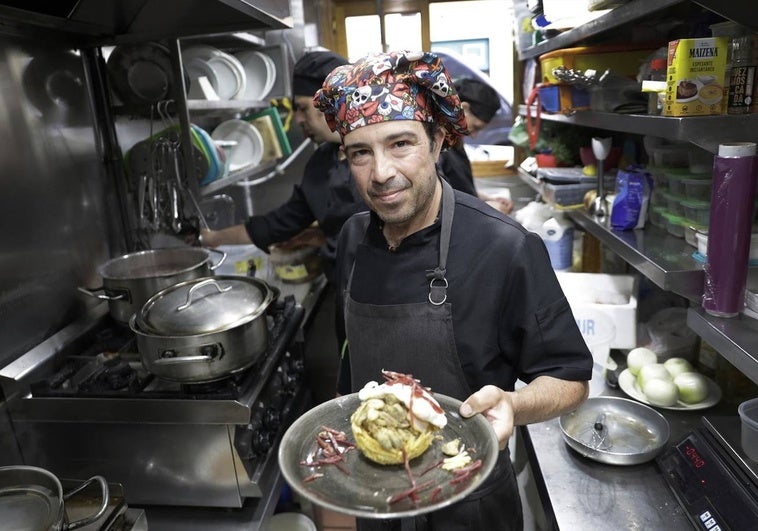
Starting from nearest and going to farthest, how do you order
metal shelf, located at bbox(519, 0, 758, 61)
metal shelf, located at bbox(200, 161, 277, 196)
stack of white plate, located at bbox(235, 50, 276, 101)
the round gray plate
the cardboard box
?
1. the round gray plate
2. metal shelf, located at bbox(519, 0, 758, 61)
3. the cardboard box
4. metal shelf, located at bbox(200, 161, 277, 196)
5. stack of white plate, located at bbox(235, 50, 276, 101)

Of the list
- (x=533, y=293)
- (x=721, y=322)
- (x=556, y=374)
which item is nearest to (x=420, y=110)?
(x=533, y=293)

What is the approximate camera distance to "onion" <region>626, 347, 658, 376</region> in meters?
1.94

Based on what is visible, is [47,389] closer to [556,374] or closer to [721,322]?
[556,374]

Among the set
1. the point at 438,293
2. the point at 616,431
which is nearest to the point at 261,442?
the point at 438,293

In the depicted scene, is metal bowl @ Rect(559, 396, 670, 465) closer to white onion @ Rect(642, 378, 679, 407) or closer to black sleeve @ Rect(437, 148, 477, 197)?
white onion @ Rect(642, 378, 679, 407)

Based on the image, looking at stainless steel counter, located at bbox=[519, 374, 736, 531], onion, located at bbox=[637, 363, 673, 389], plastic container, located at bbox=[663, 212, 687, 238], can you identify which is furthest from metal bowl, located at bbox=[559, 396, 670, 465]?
plastic container, located at bbox=[663, 212, 687, 238]

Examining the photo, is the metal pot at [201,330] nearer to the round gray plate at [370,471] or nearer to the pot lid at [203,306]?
the pot lid at [203,306]

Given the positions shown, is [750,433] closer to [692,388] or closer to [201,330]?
[692,388]

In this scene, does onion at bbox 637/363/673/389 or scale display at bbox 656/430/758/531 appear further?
onion at bbox 637/363/673/389

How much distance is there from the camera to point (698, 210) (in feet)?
5.73

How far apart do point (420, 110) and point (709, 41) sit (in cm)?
71

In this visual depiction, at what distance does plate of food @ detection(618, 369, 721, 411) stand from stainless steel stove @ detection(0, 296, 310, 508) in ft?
3.79

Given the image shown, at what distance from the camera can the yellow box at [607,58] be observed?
6.95 feet

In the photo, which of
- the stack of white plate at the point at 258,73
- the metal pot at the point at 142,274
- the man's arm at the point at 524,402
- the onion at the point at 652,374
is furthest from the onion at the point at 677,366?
the stack of white plate at the point at 258,73
